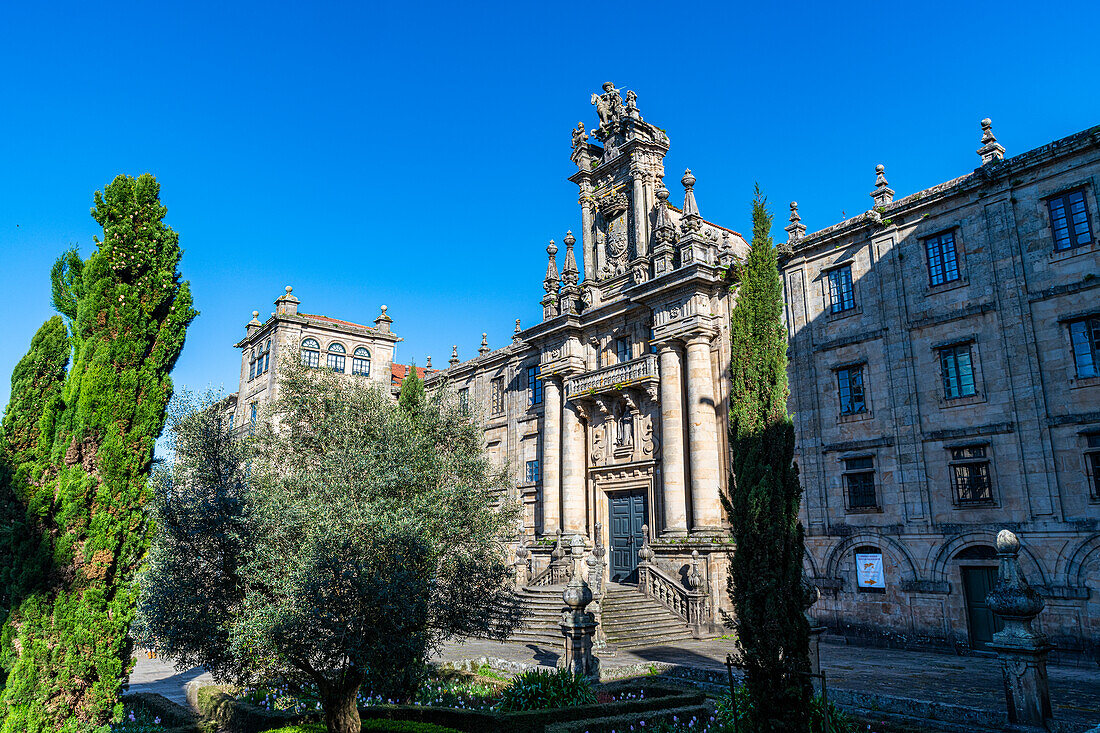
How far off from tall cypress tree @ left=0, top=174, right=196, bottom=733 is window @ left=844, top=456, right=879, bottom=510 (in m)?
20.0

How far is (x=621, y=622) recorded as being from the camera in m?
22.7

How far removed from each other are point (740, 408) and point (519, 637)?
14.5 m

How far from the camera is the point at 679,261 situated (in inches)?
1151

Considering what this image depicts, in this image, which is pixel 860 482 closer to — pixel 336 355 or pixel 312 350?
pixel 336 355

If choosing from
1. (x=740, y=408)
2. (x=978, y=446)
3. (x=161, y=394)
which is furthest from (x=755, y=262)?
(x=978, y=446)

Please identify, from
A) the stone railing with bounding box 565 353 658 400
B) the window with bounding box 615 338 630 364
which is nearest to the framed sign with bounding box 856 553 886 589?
the stone railing with bounding box 565 353 658 400

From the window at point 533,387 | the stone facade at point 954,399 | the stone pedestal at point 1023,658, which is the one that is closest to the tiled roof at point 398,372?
the window at point 533,387

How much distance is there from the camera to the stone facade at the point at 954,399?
19203mm

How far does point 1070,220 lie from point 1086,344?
11.9 feet

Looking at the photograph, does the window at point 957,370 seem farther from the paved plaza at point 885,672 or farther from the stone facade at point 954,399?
the paved plaza at point 885,672

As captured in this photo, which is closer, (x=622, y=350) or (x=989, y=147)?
(x=989, y=147)

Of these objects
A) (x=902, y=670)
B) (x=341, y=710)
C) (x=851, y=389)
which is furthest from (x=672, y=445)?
(x=341, y=710)

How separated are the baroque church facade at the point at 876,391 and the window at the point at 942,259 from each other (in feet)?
0.13

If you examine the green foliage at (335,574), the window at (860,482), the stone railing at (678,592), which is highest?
the window at (860,482)
